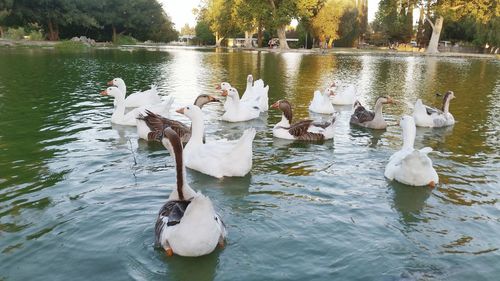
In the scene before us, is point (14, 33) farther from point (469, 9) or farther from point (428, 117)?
point (428, 117)

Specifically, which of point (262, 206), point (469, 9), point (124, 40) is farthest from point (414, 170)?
point (124, 40)

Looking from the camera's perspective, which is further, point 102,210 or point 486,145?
point 486,145

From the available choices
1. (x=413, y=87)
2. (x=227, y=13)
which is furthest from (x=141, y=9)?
(x=413, y=87)

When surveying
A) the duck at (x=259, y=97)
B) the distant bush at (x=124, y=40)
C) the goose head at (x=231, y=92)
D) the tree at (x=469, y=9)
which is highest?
the tree at (x=469, y=9)

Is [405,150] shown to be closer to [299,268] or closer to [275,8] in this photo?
[299,268]

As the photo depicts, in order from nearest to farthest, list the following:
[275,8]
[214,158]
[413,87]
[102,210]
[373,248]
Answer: [373,248]
[102,210]
[214,158]
[413,87]
[275,8]

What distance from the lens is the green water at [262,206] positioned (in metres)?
5.02

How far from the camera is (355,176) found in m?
8.10

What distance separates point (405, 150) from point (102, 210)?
5.34 metres

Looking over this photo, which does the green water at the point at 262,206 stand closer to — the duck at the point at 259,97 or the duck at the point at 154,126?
the duck at the point at 154,126

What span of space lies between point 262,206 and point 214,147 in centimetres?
182

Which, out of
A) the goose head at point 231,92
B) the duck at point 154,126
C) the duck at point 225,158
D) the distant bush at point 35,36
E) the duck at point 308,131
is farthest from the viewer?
the distant bush at point 35,36

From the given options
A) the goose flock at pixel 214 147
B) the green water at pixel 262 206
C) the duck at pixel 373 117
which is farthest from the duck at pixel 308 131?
the duck at pixel 373 117

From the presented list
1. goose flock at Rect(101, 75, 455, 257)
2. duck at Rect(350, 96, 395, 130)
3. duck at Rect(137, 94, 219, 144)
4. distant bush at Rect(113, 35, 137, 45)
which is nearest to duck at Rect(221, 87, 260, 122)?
goose flock at Rect(101, 75, 455, 257)
